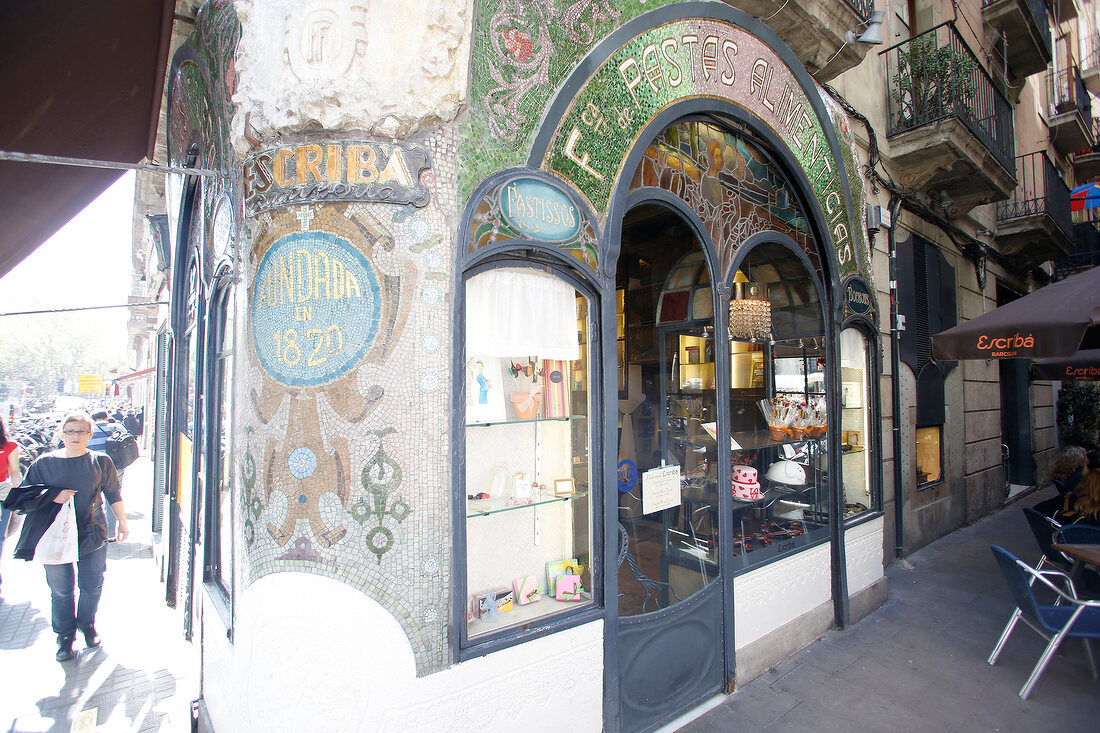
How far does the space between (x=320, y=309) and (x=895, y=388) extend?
7137mm

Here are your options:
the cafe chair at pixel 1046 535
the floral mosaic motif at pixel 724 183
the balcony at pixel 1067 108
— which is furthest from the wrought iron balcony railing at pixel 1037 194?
the floral mosaic motif at pixel 724 183

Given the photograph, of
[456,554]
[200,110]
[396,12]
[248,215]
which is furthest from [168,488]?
[396,12]

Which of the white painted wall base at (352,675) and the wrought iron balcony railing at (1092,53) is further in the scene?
the wrought iron balcony railing at (1092,53)

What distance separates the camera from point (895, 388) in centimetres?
683

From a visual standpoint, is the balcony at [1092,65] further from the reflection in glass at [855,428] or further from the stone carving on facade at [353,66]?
the stone carving on facade at [353,66]

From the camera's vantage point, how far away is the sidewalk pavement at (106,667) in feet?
12.0

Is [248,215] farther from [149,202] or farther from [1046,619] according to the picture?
[149,202]

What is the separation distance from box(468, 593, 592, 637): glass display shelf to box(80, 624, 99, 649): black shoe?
422cm

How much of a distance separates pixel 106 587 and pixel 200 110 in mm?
5607

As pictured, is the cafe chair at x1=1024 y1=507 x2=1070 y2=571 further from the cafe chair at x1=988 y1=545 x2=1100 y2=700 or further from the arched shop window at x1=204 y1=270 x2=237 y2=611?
the arched shop window at x1=204 y1=270 x2=237 y2=611

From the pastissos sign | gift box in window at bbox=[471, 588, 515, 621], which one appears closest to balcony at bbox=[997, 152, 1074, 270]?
the pastissos sign

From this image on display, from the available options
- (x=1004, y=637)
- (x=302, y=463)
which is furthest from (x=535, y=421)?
(x=1004, y=637)

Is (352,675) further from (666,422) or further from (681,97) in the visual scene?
(681,97)

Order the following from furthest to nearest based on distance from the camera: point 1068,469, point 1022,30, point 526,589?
point 1022,30 → point 1068,469 → point 526,589
